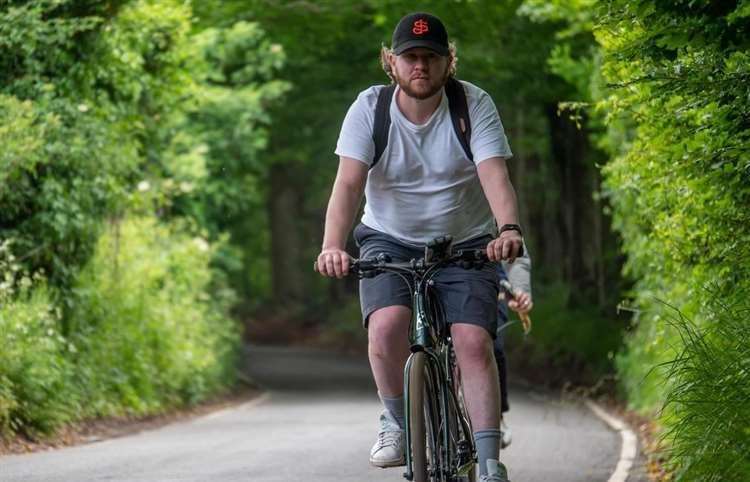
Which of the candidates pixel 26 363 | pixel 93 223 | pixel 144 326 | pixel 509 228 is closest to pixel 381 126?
pixel 509 228

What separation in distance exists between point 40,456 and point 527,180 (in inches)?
990

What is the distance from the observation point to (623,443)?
12.4m

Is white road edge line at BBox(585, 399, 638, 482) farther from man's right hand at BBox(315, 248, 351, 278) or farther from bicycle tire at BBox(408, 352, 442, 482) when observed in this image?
man's right hand at BBox(315, 248, 351, 278)

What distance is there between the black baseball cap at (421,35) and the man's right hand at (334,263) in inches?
34.9

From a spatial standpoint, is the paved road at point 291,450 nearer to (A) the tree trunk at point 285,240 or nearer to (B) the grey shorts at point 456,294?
(B) the grey shorts at point 456,294

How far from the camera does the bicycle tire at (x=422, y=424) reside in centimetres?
598

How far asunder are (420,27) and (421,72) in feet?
0.62

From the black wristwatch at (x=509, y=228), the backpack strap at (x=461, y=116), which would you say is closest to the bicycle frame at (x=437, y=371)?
the black wristwatch at (x=509, y=228)

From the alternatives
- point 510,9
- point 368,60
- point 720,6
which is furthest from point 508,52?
point 720,6

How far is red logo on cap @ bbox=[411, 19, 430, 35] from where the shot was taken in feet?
20.4

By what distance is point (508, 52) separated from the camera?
23719 mm

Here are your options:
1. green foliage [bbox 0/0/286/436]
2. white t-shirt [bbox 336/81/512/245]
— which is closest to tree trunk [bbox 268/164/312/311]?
green foliage [bbox 0/0/286/436]

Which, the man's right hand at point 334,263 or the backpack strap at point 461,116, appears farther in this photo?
the backpack strap at point 461,116

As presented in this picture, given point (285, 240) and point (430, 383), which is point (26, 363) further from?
point (285, 240)
